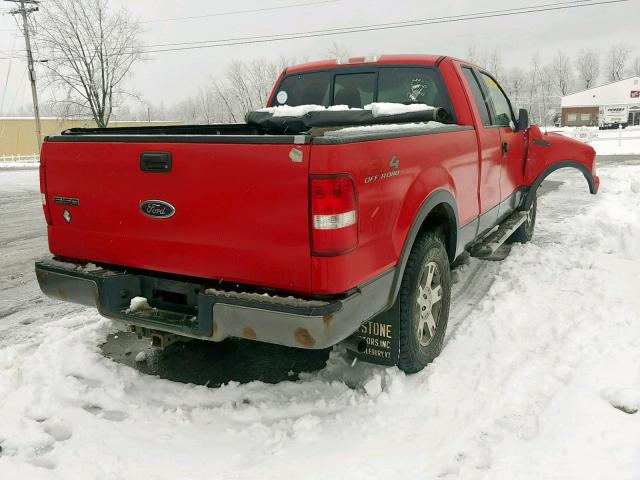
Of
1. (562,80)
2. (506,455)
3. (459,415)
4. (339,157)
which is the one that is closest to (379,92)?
(339,157)

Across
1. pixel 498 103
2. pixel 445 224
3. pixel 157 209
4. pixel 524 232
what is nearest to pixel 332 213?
pixel 157 209

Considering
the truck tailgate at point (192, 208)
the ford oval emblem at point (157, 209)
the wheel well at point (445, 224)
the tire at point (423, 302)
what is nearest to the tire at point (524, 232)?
the wheel well at point (445, 224)

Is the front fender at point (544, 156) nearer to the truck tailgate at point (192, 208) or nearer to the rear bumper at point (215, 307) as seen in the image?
the rear bumper at point (215, 307)

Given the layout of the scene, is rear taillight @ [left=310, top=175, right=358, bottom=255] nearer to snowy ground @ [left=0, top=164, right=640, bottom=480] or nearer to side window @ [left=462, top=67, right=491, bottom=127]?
snowy ground @ [left=0, top=164, right=640, bottom=480]

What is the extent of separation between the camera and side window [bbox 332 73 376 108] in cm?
489

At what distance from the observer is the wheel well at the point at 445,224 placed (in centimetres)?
365

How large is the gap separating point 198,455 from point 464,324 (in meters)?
2.37

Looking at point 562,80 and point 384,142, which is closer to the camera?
point 384,142

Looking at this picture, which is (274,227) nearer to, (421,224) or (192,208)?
(192,208)

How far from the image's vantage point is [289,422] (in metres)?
3.07

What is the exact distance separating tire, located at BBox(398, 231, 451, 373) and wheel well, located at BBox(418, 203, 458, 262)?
0.08m

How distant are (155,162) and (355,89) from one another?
8.51 feet

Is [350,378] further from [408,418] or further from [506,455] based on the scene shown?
[506,455]

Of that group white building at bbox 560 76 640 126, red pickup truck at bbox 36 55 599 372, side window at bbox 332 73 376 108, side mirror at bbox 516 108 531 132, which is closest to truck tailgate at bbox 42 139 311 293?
red pickup truck at bbox 36 55 599 372
